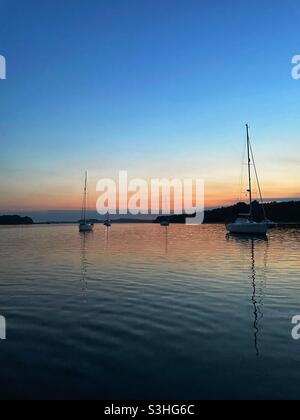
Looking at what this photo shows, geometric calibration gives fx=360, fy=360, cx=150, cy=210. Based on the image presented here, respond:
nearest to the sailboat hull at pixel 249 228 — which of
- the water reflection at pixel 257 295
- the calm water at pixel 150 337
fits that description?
the water reflection at pixel 257 295

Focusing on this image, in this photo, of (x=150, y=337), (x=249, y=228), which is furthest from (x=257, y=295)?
(x=249, y=228)

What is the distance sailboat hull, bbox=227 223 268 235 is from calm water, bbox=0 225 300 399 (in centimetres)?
5080

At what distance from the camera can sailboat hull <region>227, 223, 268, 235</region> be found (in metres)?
74.9

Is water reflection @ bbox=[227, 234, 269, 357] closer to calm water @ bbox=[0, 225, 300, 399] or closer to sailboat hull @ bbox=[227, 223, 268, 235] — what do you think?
calm water @ bbox=[0, 225, 300, 399]

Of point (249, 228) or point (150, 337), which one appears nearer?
point (150, 337)

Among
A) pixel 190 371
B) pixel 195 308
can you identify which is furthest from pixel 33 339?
pixel 195 308

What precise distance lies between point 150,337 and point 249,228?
225 ft

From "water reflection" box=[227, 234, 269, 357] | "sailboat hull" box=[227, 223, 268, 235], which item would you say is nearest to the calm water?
"water reflection" box=[227, 234, 269, 357]

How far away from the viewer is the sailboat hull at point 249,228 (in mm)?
74950

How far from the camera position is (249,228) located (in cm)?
7788

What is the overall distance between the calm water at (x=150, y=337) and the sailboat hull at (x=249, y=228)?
50803 mm

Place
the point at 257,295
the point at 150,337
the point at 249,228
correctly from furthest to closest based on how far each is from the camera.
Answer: the point at 249,228 < the point at 257,295 < the point at 150,337

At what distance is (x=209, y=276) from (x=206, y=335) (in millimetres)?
13595

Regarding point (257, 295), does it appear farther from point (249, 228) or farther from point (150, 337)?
point (249, 228)
